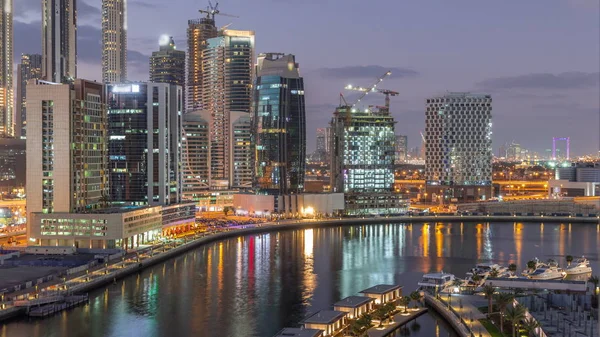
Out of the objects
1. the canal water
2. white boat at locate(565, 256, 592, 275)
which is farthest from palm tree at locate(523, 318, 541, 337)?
white boat at locate(565, 256, 592, 275)

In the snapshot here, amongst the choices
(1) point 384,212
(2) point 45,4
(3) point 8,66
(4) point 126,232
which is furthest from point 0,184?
(4) point 126,232

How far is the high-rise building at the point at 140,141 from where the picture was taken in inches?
2125

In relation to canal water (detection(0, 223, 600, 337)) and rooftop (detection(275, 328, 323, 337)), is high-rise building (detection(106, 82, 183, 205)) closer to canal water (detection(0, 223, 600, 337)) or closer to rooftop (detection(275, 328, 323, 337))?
canal water (detection(0, 223, 600, 337))

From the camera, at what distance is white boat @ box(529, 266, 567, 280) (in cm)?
3272

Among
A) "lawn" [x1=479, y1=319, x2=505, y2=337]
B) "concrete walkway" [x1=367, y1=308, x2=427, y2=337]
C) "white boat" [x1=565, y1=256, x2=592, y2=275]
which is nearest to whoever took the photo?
"lawn" [x1=479, y1=319, x2=505, y2=337]

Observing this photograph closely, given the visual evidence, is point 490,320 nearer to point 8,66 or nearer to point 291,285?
point 291,285

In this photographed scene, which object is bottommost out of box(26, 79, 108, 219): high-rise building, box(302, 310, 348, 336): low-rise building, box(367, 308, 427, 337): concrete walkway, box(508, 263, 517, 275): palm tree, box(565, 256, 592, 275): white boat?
box(367, 308, 427, 337): concrete walkway

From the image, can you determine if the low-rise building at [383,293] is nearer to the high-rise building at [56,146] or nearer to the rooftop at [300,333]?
the rooftop at [300,333]

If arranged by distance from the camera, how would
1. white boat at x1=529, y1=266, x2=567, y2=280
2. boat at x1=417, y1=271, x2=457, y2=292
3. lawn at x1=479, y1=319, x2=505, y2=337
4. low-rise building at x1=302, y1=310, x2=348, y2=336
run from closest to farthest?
lawn at x1=479, y1=319, x2=505, y2=337, low-rise building at x1=302, y1=310, x2=348, y2=336, boat at x1=417, y1=271, x2=457, y2=292, white boat at x1=529, y1=266, x2=567, y2=280

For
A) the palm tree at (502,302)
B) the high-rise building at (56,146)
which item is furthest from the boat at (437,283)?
the high-rise building at (56,146)

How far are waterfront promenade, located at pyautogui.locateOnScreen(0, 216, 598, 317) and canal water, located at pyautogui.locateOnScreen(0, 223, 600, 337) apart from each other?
0.83 meters

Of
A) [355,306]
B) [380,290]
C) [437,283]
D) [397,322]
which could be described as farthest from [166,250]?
[397,322]

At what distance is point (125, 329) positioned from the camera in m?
26.9

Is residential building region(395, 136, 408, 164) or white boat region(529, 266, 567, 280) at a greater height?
residential building region(395, 136, 408, 164)
